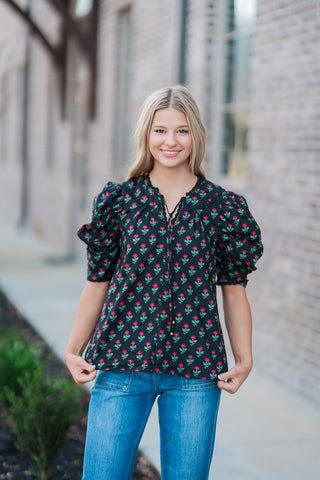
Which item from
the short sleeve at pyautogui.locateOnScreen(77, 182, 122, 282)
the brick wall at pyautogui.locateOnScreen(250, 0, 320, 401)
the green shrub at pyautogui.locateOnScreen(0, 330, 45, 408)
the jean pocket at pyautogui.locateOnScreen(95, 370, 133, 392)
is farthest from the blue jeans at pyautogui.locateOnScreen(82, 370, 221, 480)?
the brick wall at pyautogui.locateOnScreen(250, 0, 320, 401)

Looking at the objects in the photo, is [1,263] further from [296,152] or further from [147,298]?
[147,298]

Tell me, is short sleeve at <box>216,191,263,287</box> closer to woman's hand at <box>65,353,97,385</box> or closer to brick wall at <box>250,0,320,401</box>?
woman's hand at <box>65,353,97,385</box>

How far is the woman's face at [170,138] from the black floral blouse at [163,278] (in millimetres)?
117

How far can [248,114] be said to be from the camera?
19.6 feet

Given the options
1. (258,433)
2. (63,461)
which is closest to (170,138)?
(63,461)

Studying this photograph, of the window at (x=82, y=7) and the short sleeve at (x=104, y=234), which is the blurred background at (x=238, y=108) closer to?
the window at (x=82, y=7)

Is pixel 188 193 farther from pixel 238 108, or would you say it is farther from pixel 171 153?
pixel 238 108

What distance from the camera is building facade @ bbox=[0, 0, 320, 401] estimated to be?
4.78 meters

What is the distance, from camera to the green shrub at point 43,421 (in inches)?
128

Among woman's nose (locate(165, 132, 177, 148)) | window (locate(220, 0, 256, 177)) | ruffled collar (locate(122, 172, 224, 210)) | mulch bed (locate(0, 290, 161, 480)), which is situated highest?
window (locate(220, 0, 256, 177))

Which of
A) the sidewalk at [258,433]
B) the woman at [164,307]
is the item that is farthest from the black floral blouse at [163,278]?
the sidewalk at [258,433]

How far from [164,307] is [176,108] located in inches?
25.0

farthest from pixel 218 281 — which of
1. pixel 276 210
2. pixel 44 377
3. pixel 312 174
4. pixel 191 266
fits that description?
pixel 276 210

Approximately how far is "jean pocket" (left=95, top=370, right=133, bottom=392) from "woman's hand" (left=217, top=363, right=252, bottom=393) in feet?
0.96
